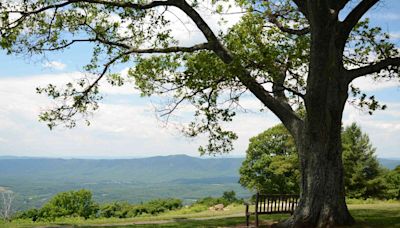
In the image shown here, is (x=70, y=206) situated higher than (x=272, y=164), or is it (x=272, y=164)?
(x=272, y=164)

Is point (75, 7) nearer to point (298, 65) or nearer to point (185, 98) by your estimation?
point (185, 98)

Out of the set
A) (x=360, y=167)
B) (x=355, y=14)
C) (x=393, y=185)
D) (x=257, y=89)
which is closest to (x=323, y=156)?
(x=257, y=89)

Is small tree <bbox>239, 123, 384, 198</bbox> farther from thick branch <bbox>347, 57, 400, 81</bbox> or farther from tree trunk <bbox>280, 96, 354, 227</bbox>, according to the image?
tree trunk <bbox>280, 96, 354, 227</bbox>

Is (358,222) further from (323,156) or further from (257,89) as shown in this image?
(257,89)

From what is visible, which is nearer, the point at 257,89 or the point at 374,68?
the point at 257,89

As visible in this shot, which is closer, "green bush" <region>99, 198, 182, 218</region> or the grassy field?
the grassy field

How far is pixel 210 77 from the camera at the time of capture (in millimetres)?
12406

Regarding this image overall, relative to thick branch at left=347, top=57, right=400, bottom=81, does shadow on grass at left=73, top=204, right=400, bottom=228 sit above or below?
below

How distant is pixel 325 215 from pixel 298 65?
5164 mm

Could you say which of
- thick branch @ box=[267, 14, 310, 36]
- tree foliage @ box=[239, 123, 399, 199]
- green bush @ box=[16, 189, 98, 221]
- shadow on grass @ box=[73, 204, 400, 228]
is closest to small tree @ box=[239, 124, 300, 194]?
tree foliage @ box=[239, 123, 399, 199]

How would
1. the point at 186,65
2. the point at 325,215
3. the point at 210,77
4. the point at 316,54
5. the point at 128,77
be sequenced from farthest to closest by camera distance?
1. the point at 128,77
2. the point at 186,65
3. the point at 210,77
4. the point at 325,215
5. the point at 316,54

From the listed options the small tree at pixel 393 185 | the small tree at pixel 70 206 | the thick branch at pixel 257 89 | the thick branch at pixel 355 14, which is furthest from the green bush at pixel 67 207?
the thick branch at pixel 355 14

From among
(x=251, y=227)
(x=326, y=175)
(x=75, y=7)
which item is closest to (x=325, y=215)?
(x=326, y=175)

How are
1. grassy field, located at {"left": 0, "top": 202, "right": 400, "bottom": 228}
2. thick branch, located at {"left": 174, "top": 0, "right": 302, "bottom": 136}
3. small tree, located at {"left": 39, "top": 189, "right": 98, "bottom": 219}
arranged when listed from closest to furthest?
1. thick branch, located at {"left": 174, "top": 0, "right": 302, "bottom": 136}
2. grassy field, located at {"left": 0, "top": 202, "right": 400, "bottom": 228}
3. small tree, located at {"left": 39, "top": 189, "right": 98, "bottom": 219}
